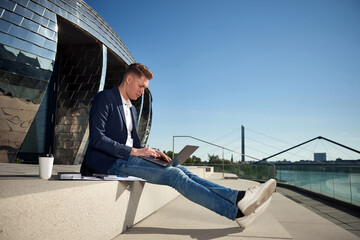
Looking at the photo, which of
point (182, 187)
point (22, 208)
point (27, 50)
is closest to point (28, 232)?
point (22, 208)

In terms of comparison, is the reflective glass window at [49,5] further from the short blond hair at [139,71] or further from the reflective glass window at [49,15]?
the short blond hair at [139,71]

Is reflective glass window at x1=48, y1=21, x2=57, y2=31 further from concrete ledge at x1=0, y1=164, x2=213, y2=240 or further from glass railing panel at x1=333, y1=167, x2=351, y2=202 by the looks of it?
glass railing panel at x1=333, y1=167, x2=351, y2=202

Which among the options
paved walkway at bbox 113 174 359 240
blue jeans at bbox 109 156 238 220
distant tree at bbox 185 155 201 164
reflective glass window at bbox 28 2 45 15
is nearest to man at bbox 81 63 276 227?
blue jeans at bbox 109 156 238 220

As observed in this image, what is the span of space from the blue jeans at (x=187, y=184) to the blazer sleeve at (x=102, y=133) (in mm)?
136

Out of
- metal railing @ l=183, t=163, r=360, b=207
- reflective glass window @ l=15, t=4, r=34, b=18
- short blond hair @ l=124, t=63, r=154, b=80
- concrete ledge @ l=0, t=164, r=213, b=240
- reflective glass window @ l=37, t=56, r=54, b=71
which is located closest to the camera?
concrete ledge @ l=0, t=164, r=213, b=240

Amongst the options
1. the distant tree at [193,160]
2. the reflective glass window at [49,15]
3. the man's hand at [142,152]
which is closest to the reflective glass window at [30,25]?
the reflective glass window at [49,15]

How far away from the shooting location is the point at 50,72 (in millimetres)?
10844

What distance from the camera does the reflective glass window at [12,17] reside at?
375 inches

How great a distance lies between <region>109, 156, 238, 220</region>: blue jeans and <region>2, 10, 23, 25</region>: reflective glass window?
35.5ft

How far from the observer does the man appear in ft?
6.28

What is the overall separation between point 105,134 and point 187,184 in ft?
3.02

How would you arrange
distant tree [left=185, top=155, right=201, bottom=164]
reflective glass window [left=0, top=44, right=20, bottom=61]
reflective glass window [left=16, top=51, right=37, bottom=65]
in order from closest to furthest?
reflective glass window [left=0, top=44, right=20, bottom=61] → reflective glass window [left=16, top=51, right=37, bottom=65] → distant tree [left=185, top=155, right=201, bottom=164]

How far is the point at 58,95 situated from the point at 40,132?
8.08ft

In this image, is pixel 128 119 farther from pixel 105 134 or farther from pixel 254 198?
pixel 254 198
